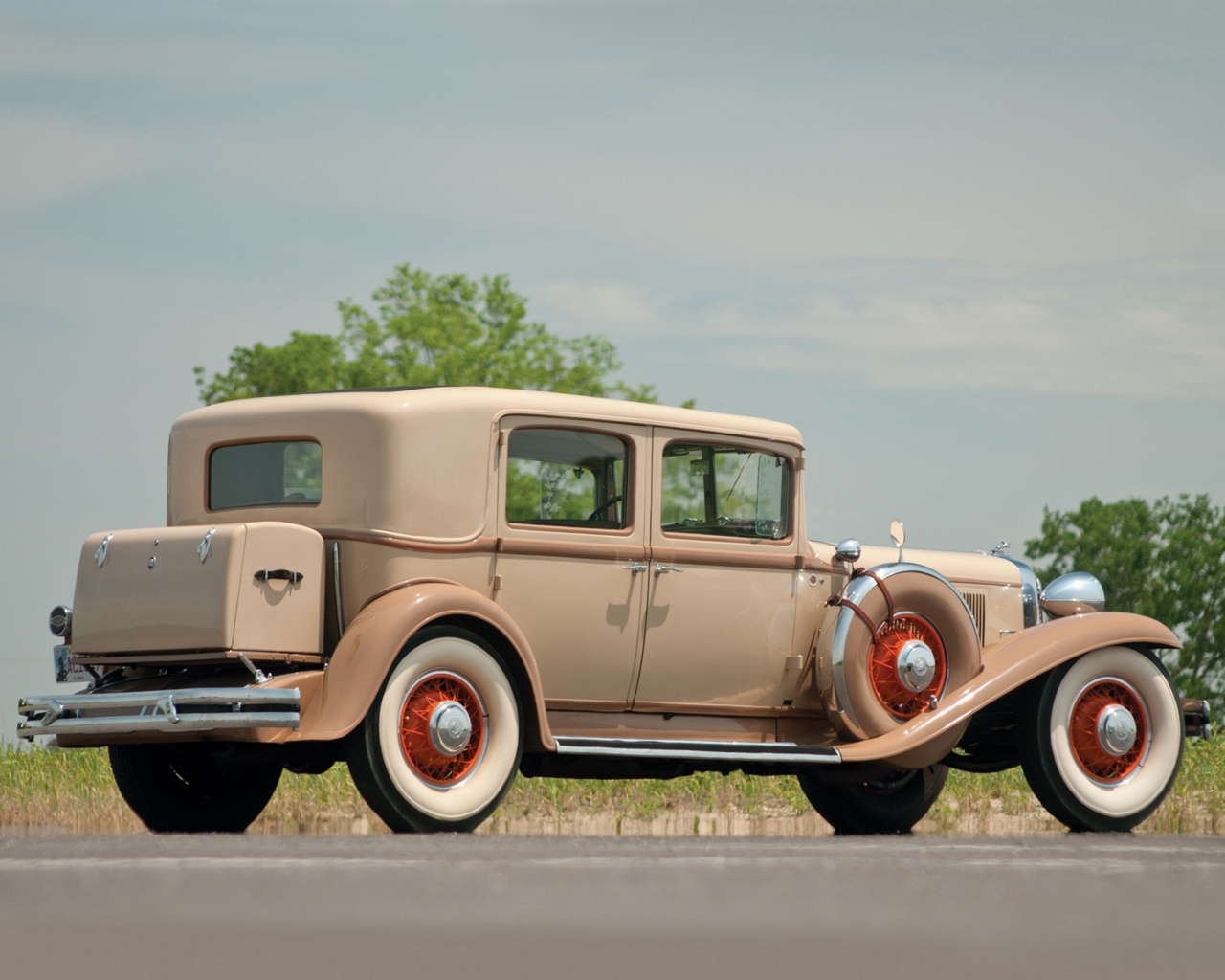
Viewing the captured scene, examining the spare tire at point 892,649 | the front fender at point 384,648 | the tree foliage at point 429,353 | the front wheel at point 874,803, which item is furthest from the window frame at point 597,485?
the tree foliage at point 429,353

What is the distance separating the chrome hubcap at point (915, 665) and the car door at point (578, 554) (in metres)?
1.46

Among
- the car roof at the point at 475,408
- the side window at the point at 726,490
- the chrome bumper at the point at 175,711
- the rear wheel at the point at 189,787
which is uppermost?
the car roof at the point at 475,408

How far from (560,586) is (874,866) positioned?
3.11 metres

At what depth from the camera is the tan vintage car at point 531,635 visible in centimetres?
733

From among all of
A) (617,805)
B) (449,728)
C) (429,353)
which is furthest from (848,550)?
(429,353)

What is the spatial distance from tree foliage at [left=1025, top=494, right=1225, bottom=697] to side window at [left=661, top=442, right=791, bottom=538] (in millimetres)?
37161

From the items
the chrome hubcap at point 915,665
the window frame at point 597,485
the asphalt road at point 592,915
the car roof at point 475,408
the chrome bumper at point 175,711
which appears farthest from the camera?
the chrome hubcap at point 915,665

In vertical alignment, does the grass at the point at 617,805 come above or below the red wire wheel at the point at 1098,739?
below

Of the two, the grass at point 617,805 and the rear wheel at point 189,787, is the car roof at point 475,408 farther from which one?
the grass at point 617,805

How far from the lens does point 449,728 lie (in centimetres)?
731

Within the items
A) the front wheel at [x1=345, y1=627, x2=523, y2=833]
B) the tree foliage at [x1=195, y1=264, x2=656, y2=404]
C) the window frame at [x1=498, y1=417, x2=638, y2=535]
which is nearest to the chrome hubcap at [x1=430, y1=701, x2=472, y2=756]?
the front wheel at [x1=345, y1=627, x2=523, y2=833]

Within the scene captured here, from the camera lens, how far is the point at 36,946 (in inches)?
172

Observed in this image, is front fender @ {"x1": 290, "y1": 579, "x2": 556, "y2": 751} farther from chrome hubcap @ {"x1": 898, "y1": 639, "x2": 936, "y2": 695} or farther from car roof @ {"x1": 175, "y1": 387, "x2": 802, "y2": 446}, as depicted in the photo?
chrome hubcap @ {"x1": 898, "y1": 639, "x2": 936, "y2": 695}

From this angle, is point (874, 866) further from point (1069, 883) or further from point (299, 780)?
point (299, 780)
